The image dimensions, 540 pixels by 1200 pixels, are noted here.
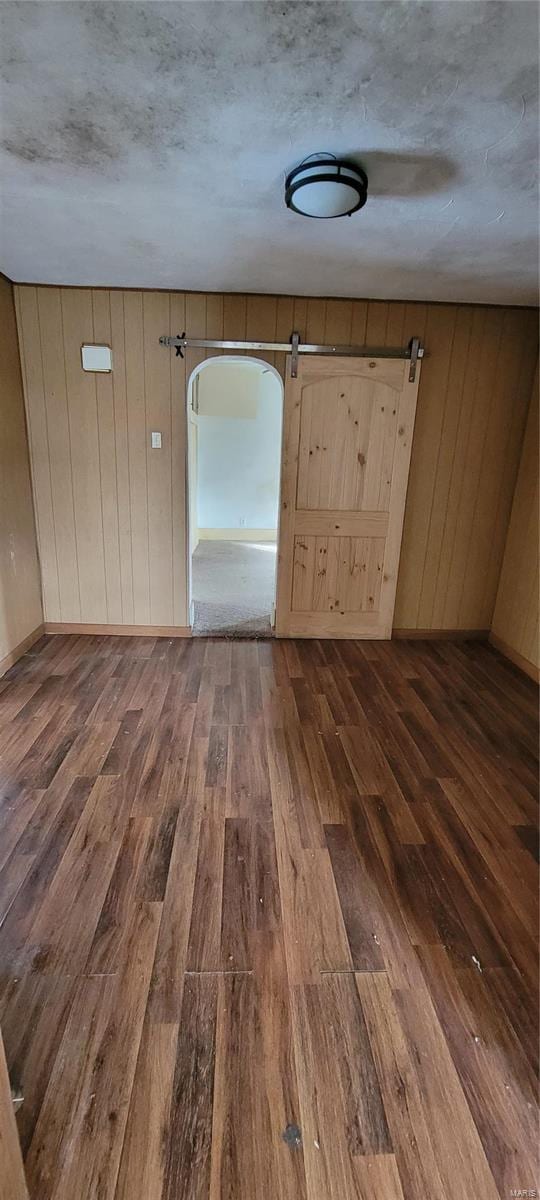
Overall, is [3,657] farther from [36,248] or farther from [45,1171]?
[45,1171]

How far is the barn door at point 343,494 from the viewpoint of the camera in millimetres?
3518

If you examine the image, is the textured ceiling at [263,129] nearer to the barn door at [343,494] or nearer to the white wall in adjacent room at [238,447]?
the barn door at [343,494]

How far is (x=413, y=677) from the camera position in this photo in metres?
3.36

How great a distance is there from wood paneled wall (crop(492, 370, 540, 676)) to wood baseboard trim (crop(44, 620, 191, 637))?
250 cm

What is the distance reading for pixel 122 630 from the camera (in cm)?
393

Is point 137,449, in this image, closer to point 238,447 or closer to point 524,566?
point 524,566

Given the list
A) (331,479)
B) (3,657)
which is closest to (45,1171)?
(3,657)

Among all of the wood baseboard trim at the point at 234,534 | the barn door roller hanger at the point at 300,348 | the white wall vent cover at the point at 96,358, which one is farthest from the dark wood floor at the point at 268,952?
the wood baseboard trim at the point at 234,534

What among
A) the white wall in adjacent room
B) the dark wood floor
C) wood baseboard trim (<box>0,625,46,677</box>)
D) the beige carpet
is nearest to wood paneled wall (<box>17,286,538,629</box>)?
wood baseboard trim (<box>0,625,46,677</box>)

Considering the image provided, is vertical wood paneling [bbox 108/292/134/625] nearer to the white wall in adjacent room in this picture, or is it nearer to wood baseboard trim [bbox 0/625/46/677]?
wood baseboard trim [bbox 0/625/46/677]

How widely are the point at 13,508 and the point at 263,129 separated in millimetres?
2587

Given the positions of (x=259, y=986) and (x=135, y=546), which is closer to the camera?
(x=259, y=986)

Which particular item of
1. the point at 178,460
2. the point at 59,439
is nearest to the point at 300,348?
the point at 178,460

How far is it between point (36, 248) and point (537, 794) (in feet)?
12.3
